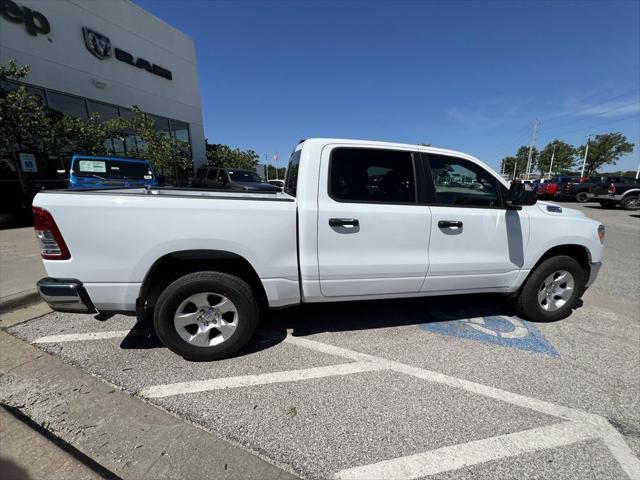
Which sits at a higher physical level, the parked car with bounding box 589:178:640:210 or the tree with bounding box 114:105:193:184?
the tree with bounding box 114:105:193:184

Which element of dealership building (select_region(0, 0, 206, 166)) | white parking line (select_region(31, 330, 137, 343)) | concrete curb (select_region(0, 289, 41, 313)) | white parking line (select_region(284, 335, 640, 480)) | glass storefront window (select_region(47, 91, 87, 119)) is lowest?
white parking line (select_region(284, 335, 640, 480))

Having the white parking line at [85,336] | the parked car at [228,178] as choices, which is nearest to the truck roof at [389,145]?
the white parking line at [85,336]

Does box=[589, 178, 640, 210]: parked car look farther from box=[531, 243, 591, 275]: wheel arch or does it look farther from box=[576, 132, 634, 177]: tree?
box=[576, 132, 634, 177]: tree

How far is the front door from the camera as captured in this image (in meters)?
2.92

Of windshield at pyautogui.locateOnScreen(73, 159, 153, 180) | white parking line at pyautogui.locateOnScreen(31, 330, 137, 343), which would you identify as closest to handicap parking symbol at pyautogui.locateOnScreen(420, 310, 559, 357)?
white parking line at pyautogui.locateOnScreen(31, 330, 137, 343)

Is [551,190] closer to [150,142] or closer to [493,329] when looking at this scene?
[493,329]

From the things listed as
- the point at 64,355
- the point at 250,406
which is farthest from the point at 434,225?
the point at 64,355

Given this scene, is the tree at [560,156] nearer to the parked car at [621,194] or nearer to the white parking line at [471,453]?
the parked car at [621,194]

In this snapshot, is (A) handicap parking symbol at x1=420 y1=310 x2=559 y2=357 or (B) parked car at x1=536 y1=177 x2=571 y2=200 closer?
(A) handicap parking symbol at x1=420 y1=310 x2=559 y2=357

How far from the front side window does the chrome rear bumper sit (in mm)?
3174

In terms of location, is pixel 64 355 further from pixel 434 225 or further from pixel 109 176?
pixel 109 176

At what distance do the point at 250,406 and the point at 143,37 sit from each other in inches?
832

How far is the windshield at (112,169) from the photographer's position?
25.3 ft

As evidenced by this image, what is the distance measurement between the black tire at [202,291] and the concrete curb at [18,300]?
2.56 meters
